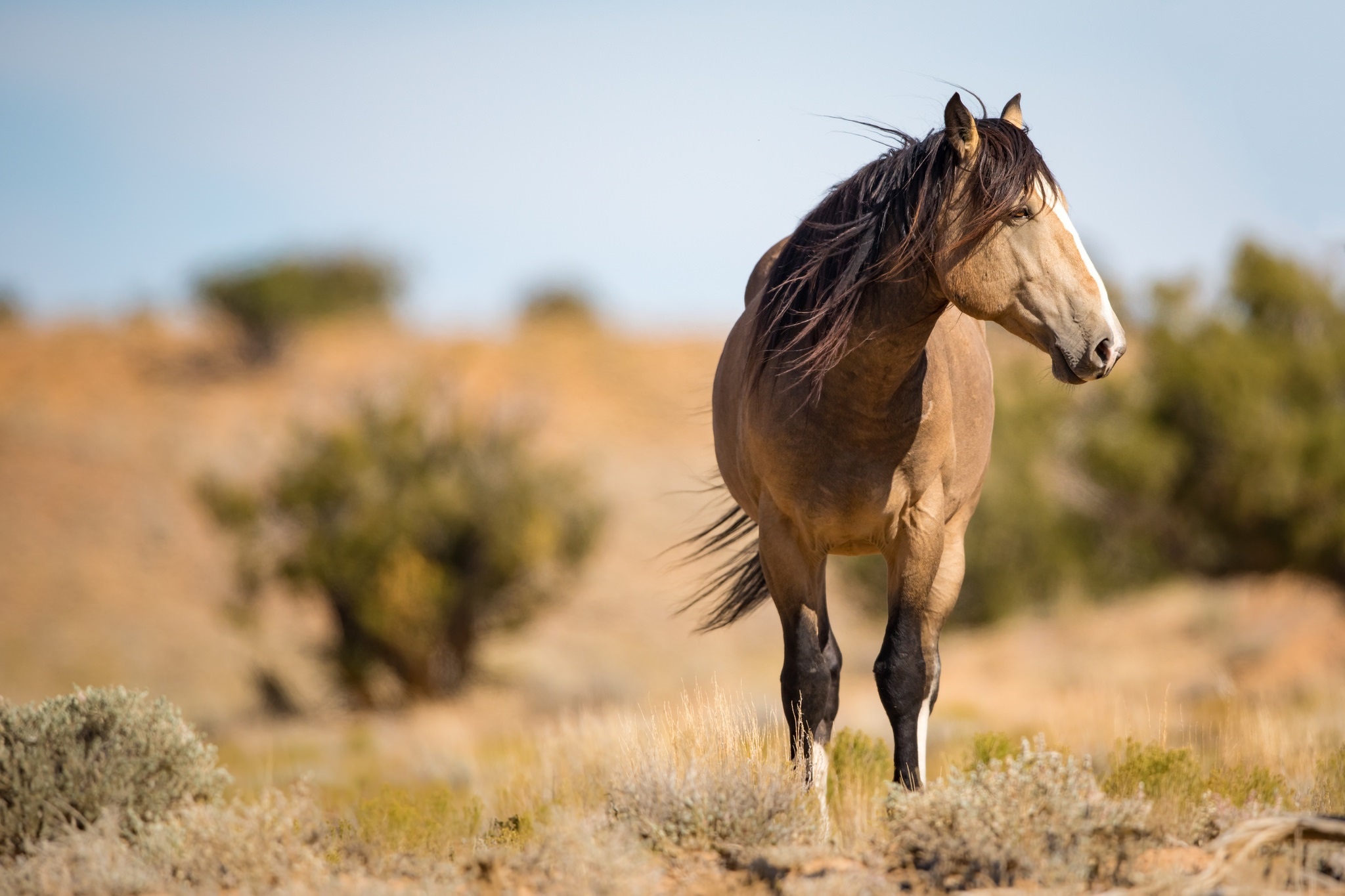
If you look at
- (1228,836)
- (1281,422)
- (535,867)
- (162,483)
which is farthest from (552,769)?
(162,483)

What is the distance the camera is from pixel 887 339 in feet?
14.0

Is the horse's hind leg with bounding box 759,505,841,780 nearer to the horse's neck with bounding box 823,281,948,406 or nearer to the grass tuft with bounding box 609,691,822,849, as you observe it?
the grass tuft with bounding box 609,691,822,849

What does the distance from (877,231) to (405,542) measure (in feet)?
46.8

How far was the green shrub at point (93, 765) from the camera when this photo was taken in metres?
4.34

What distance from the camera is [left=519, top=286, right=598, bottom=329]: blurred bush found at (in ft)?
150

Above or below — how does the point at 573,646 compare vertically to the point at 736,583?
below

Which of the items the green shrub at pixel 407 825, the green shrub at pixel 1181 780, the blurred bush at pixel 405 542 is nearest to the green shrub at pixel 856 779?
the green shrub at pixel 1181 780

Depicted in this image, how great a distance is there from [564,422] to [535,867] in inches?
1178

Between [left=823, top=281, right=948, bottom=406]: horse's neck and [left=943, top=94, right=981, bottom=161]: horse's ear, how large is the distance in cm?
49

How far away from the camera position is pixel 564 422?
3362 centimetres

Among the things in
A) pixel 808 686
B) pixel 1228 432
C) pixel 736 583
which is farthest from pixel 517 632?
pixel 808 686

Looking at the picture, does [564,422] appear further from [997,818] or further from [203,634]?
[997,818]

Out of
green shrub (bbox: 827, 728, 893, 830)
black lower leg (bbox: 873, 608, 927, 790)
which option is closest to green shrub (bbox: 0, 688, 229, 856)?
green shrub (bbox: 827, 728, 893, 830)

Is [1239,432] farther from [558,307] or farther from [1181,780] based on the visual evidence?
[558,307]
